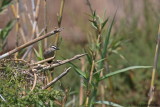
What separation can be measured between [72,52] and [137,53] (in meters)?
0.80

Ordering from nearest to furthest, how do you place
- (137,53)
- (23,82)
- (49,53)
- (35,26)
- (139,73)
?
(23,82), (49,53), (35,26), (139,73), (137,53)

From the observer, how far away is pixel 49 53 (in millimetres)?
2072

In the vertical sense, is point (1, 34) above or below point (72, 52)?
below

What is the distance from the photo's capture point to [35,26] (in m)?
2.56

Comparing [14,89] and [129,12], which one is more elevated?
[129,12]

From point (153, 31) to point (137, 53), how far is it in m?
0.46

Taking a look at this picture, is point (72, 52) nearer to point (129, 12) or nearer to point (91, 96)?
point (129, 12)

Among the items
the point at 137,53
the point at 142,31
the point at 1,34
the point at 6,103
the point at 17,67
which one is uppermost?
the point at 142,31

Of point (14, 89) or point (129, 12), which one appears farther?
point (129, 12)

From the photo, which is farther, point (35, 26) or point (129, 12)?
point (129, 12)

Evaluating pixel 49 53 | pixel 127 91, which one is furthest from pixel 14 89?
pixel 127 91

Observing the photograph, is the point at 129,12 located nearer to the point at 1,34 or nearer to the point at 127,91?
the point at 127,91

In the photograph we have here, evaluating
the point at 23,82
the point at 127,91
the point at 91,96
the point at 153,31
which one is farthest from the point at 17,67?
the point at 153,31

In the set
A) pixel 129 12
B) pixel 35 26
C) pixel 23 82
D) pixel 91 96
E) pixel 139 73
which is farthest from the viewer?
pixel 129 12
